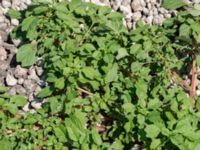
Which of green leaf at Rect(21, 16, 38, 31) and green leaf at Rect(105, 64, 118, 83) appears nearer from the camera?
green leaf at Rect(105, 64, 118, 83)

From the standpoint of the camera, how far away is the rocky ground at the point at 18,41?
3.82m

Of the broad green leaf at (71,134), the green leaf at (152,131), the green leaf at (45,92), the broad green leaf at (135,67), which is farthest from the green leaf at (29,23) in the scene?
the green leaf at (152,131)

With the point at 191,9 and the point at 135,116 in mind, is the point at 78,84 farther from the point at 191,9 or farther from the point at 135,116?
the point at 191,9

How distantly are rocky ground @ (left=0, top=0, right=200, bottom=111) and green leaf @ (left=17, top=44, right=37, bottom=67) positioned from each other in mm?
47

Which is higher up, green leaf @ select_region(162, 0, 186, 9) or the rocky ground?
green leaf @ select_region(162, 0, 186, 9)

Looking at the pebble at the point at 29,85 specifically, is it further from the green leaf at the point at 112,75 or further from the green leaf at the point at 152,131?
the green leaf at the point at 152,131

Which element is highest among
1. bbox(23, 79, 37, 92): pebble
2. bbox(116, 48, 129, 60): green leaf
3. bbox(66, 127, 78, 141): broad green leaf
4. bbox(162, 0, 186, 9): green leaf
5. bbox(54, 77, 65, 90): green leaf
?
bbox(162, 0, 186, 9): green leaf

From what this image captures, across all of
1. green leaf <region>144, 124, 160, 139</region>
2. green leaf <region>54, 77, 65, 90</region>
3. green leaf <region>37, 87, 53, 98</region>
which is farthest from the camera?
green leaf <region>37, 87, 53, 98</region>

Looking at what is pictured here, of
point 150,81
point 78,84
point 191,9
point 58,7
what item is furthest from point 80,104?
point 191,9

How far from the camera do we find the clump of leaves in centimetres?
329

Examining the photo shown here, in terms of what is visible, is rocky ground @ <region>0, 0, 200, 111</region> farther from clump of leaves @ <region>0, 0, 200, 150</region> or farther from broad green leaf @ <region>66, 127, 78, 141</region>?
broad green leaf @ <region>66, 127, 78, 141</region>

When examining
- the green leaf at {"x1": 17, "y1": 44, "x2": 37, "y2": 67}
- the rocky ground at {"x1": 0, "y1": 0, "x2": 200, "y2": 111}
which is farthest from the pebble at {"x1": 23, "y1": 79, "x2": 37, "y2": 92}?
the green leaf at {"x1": 17, "y1": 44, "x2": 37, "y2": 67}

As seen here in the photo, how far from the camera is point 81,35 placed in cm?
384

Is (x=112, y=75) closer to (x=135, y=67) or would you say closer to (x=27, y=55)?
(x=135, y=67)
